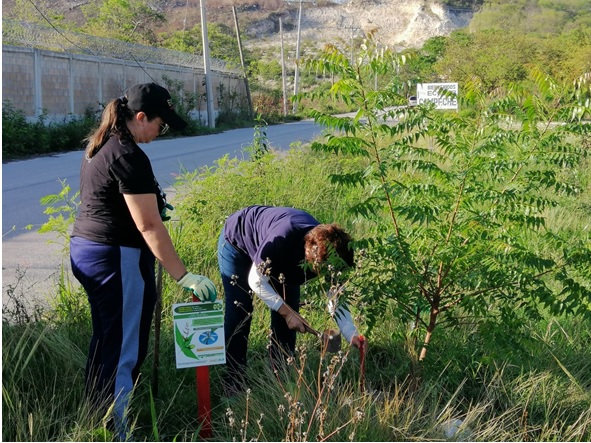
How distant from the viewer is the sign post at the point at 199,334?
3.62 meters

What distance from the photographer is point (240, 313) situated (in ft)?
14.7

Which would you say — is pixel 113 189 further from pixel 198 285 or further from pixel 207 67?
pixel 207 67

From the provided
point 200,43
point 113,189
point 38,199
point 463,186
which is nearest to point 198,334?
point 113,189

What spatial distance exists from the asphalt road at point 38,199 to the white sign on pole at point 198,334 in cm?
137

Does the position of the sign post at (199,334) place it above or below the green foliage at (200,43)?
above

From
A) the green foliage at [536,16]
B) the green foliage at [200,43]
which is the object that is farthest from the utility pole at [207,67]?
the green foliage at [536,16]

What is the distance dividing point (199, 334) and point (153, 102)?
3.58 feet

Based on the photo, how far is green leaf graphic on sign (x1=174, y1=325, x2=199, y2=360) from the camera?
362 centimetres

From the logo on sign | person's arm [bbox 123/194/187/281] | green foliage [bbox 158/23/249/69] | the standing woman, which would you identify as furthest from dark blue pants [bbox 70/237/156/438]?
green foliage [bbox 158/23/249/69]

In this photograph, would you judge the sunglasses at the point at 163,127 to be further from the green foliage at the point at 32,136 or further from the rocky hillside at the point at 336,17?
the rocky hillside at the point at 336,17

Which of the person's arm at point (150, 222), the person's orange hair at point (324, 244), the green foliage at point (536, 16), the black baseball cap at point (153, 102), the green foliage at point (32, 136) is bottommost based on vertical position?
the green foliage at point (32, 136)

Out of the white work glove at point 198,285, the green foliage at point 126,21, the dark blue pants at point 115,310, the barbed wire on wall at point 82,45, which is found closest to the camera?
the dark blue pants at point 115,310

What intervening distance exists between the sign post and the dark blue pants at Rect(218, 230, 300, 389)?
653 mm

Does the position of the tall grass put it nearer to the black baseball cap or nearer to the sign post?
the sign post
